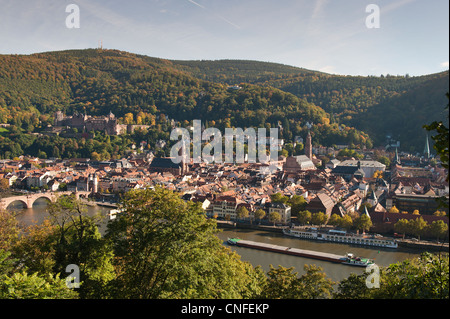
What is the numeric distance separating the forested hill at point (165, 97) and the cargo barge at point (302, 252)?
2365cm

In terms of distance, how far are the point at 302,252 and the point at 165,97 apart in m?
47.7

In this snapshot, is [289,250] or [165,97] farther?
[165,97]

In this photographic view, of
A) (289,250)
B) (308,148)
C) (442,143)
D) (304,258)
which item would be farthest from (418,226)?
(308,148)

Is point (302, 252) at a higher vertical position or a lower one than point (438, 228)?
lower

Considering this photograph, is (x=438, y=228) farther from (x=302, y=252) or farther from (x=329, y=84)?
(x=329, y=84)

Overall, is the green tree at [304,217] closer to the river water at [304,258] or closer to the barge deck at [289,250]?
the river water at [304,258]

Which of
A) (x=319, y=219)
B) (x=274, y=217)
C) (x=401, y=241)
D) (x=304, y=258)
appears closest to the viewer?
(x=304, y=258)

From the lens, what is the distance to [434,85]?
3.76m

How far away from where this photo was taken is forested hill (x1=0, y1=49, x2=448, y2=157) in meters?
44.0

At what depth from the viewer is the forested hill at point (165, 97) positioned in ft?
144

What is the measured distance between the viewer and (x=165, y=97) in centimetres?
5725

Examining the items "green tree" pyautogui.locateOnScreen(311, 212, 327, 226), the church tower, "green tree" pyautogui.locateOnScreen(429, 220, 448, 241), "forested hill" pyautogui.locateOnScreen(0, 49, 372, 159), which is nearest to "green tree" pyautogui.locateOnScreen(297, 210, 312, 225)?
"green tree" pyautogui.locateOnScreen(311, 212, 327, 226)

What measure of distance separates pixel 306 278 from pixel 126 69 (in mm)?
69764

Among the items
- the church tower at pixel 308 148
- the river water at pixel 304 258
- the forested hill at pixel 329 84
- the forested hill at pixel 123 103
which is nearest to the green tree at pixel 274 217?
the river water at pixel 304 258
